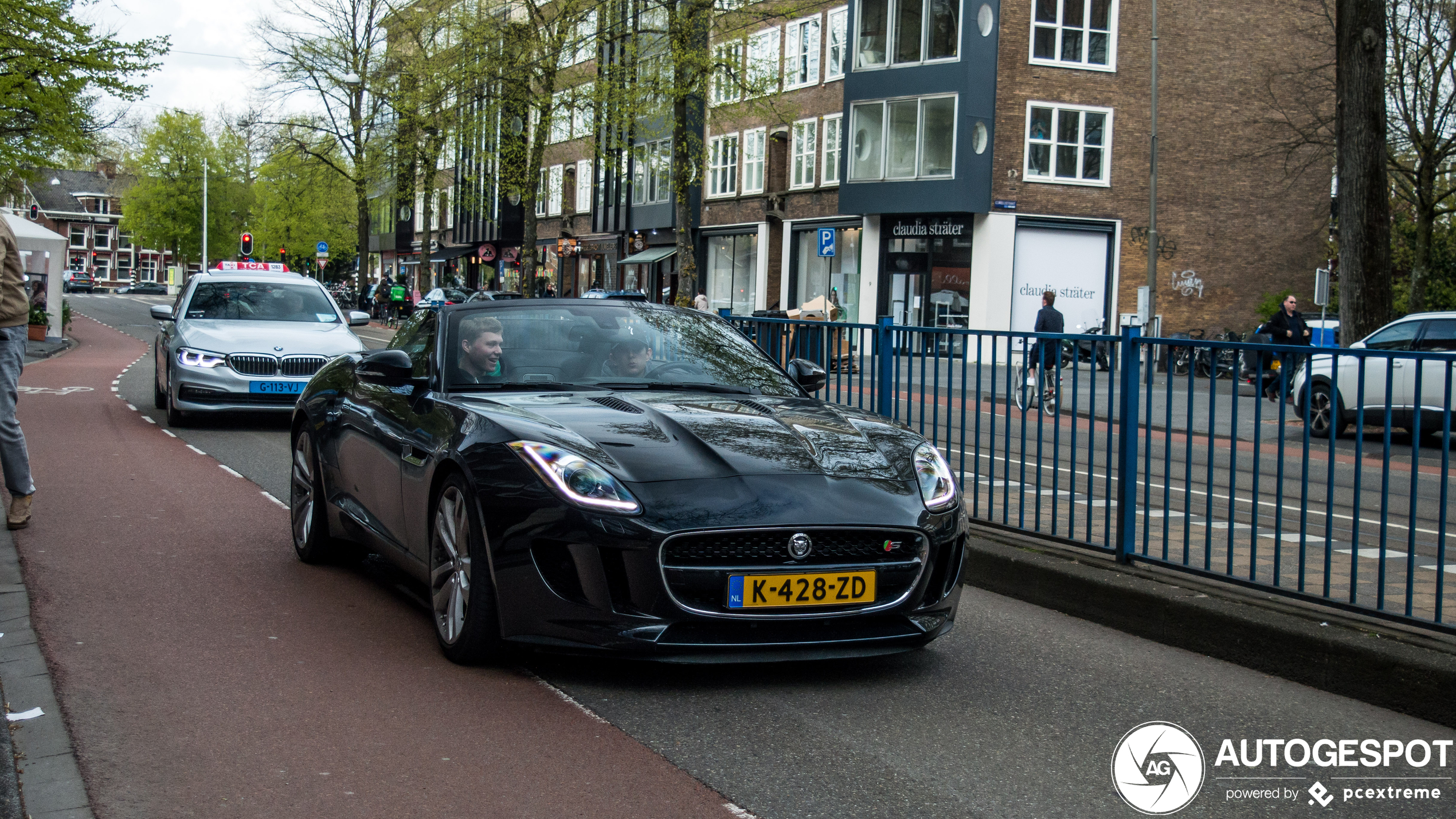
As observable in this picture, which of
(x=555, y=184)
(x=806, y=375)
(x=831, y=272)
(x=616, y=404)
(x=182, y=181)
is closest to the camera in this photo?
(x=616, y=404)

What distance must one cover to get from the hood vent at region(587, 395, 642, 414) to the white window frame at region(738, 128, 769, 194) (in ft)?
133

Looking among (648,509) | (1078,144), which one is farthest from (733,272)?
(648,509)

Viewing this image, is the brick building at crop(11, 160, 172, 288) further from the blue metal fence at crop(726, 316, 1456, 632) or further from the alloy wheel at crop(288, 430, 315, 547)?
the blue metal fence at crop(726, 316, 1456, 632)

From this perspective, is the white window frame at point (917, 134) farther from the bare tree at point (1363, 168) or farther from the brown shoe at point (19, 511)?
the brown shoe at point (19, 511)

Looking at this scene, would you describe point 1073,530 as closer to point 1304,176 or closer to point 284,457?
point 284,457

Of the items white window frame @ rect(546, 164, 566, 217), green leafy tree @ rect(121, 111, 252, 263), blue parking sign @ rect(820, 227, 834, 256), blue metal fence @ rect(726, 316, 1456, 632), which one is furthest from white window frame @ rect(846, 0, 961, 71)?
green leafy tree @ rect(121, 111, 252, 263)

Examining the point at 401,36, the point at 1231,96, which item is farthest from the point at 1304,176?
the point at 401,36

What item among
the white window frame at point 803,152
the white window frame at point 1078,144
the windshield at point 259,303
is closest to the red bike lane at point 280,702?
the windshield at point 259,303

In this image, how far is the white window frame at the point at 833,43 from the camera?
41.4m

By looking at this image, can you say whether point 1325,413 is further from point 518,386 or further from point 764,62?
point 764,62

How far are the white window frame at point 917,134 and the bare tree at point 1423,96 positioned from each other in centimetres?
1040

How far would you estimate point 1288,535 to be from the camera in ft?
18.9

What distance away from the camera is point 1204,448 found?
6191 mm

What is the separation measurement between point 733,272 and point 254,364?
114 ft
